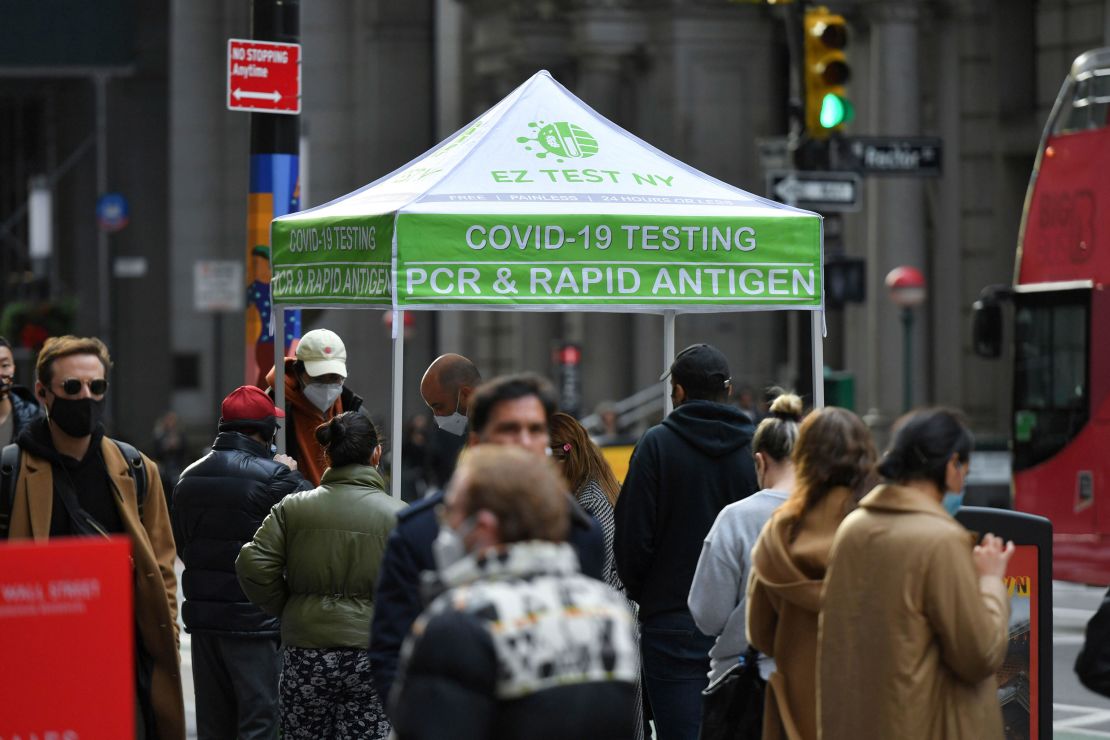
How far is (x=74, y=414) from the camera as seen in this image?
23.2 ft

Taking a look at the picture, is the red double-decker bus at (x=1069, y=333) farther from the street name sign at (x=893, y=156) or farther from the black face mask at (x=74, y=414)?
the black face mask at (x=74, y=414)

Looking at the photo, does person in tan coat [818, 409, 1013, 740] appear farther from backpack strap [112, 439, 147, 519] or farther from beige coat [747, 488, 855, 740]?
backpack strap [112, 439, 147, 519]

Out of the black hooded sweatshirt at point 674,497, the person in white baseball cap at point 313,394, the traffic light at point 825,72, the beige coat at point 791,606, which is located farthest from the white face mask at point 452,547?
the traffic light at point 825,72

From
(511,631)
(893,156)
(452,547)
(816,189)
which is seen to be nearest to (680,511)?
(452,547)

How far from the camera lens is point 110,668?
561 cm

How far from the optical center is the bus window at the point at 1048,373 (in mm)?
16719

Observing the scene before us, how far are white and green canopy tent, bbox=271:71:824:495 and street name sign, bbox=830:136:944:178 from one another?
885 centimetres

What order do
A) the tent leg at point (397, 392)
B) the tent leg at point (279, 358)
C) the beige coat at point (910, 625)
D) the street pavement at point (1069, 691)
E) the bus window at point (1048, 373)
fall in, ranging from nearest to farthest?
the beige coat at point (910, 625), the tent leg at point (397, 392), the tent leg at point (279, 358), the street pavement at point (1069, 691), the bus window at point (1048, 373)

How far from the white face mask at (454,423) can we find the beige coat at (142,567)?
149 cm

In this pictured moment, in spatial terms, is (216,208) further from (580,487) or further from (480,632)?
(480,632)

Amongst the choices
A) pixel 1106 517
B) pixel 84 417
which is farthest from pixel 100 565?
pixel 1106 517

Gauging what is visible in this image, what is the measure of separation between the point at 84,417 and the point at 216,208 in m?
36.8

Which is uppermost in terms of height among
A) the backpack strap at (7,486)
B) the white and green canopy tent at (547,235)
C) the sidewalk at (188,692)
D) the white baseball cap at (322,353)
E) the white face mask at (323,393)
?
the white and green canopy tent at (547,235)

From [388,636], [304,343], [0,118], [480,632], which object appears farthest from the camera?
[0,118]
